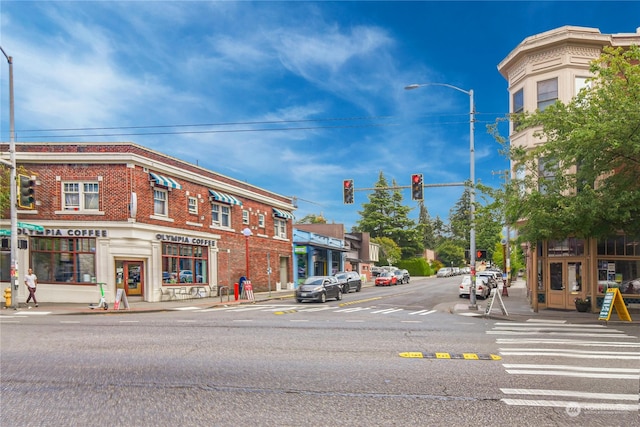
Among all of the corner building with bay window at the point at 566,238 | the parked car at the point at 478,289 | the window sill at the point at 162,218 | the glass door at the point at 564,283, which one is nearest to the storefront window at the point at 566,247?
the corner building with bay window at the point at 566,238

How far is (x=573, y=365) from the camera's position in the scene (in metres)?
8.71

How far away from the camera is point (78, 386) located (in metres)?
7.12

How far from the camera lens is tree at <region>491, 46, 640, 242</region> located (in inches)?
589

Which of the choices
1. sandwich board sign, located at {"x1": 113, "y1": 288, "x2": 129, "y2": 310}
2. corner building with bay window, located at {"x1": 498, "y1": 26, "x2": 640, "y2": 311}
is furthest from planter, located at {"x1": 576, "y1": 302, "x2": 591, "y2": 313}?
sandwich board sign, located at {"x1": 113, "y1": 288, "x2": 129, "y2": 310}

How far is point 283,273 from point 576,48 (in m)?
27.7

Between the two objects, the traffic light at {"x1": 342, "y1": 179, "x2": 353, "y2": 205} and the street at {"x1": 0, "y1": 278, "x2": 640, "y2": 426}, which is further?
the traffic light at {"x1": 342, "y1": 179, "x2": 353, "y2": 205}

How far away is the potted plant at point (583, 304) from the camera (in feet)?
62.3

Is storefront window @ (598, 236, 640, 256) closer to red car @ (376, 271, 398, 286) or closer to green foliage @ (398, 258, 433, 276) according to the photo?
red car @ (376, 271, 398, 286)

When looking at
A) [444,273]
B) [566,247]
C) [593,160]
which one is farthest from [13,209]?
[444,273]

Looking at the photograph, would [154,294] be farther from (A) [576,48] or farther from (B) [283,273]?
(A) [576,48]

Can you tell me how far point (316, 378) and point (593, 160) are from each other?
13.0m

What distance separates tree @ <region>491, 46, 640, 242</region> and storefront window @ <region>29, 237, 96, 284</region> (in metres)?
19.8

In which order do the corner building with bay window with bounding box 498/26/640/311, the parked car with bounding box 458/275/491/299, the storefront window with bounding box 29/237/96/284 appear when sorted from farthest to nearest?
the parked car with bounding box 458/275/491/299
the storefront window with bounding box 29/237/96/284
the corner building with bay window with bounding box 498/26/640/311

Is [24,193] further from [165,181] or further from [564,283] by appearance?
[564,283]
